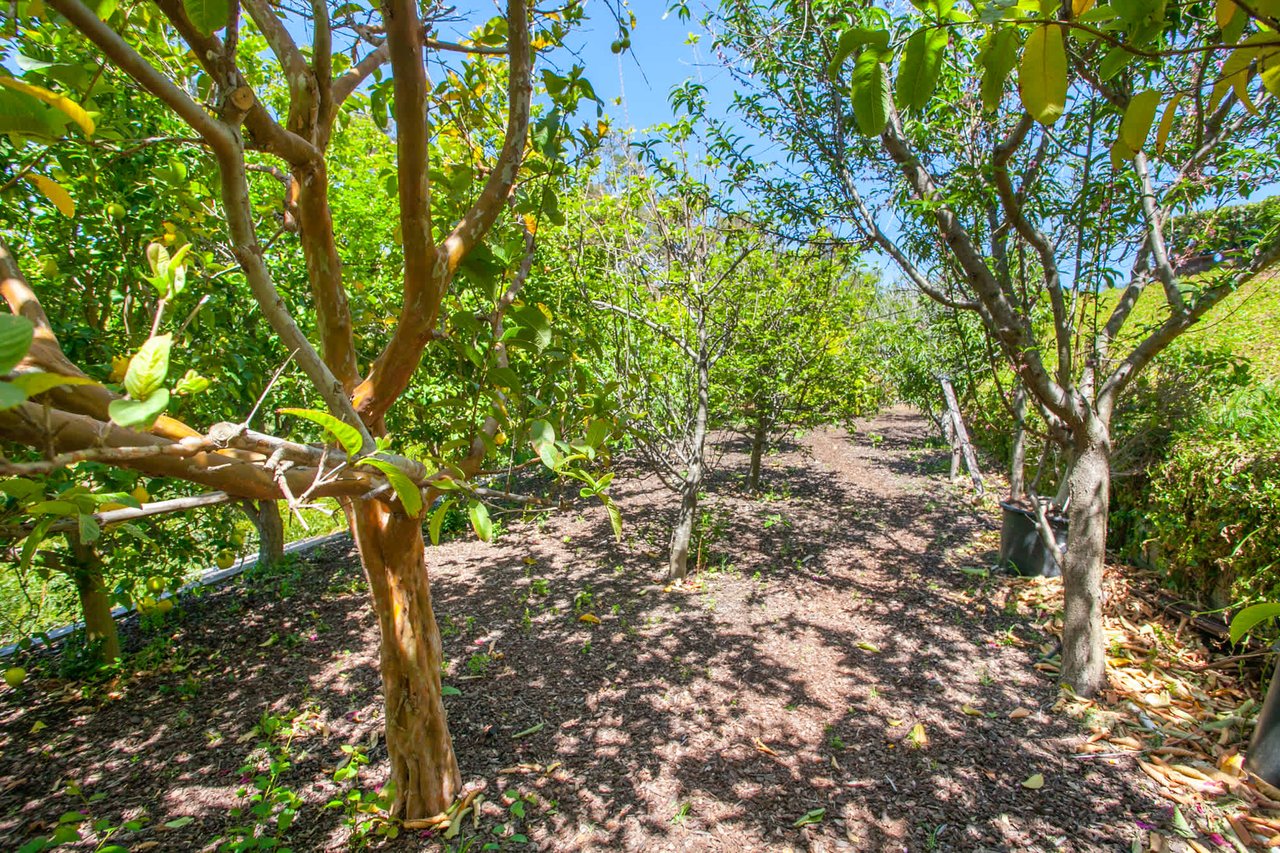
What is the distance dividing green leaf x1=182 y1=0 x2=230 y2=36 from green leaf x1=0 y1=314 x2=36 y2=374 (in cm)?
78

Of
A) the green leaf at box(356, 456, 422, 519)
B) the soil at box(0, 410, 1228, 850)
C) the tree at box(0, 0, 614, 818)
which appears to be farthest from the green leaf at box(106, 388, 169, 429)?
the soil at box(0, 410, 1228, 850)

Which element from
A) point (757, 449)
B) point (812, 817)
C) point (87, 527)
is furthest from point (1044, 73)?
point (757, 449)

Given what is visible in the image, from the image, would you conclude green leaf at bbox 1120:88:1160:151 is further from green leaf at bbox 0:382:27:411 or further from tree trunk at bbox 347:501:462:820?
tree trunk at bbox 347:501:462:820

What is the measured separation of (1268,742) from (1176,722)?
406 millimetres

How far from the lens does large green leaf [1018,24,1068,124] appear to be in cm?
61

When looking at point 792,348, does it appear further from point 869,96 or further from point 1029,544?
point 869,96

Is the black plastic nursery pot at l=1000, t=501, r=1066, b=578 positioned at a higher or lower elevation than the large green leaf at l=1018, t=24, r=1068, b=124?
lower

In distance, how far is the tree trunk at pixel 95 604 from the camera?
312cm

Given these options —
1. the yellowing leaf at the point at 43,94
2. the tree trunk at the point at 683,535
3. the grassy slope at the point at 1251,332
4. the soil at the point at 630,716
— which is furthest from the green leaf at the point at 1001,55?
the grassy slope at the point at 1251,332

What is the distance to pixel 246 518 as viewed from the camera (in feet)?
16.0

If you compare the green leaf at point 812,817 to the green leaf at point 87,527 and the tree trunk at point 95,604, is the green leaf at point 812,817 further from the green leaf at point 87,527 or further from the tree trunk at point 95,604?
the tree trunk at point 95,604

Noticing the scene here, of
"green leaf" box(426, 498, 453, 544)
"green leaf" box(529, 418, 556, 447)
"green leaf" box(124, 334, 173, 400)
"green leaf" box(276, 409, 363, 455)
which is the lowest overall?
"green leaf" box(426, 498, 453, 544)

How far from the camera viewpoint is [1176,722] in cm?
276

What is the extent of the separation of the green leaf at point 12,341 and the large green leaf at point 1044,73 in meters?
0.88
